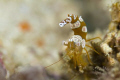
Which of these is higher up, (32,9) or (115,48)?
(32,9)

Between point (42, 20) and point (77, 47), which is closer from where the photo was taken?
point (77, 47)

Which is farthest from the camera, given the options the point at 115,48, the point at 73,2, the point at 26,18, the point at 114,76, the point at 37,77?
the point at 73,2

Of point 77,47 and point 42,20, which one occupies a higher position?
point 42,20

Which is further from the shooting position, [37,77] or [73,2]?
[73,2]

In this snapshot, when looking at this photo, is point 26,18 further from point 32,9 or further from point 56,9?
point 56,9

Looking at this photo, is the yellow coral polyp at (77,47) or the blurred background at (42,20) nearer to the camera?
the yellow coral polyp at (77,47)

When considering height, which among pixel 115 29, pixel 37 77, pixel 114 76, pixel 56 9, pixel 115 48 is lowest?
pixel 37 77

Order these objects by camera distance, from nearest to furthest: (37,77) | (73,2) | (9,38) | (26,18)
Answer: (37,77)
(9,38)
(26,18)
(73,2)

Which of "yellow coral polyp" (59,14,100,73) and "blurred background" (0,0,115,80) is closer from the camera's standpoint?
"yellow coral polyp" (59,14,100,73)

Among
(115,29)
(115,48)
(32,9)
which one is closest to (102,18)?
(32,9)

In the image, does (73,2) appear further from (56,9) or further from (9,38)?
(9,38)
